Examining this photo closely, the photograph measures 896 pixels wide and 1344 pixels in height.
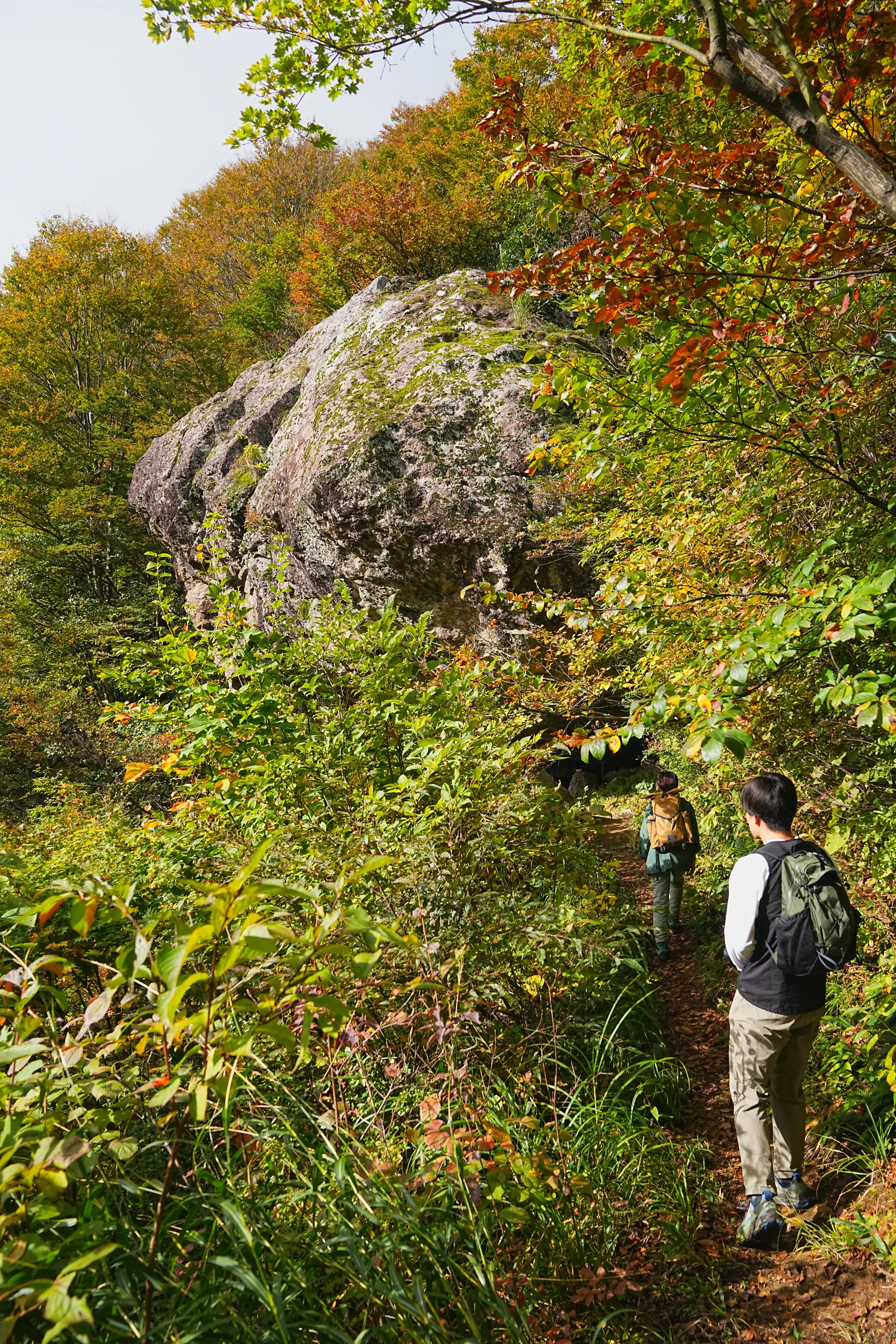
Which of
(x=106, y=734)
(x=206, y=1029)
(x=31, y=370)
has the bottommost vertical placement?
(x=206, y=1029)

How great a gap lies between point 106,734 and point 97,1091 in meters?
14.7

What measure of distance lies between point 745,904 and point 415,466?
7824mm

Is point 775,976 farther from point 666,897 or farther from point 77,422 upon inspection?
point 77,422

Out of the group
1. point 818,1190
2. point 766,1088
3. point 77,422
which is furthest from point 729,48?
point 77,422

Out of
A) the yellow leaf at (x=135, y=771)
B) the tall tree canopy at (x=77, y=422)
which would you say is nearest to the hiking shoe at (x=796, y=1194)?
the yellow leaf at (x=135, y=771)

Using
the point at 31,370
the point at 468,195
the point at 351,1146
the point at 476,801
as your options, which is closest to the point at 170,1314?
the point at 351,1146

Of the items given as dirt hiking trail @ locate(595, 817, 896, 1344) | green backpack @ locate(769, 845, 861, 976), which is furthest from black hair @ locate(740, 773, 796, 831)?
dirt hiking trail @ locate(595, 817, 896, 1344)

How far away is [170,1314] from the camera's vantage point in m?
1.35

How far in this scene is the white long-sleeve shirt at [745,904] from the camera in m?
2.59

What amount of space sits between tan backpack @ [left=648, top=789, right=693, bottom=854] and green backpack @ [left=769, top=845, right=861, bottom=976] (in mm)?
2440

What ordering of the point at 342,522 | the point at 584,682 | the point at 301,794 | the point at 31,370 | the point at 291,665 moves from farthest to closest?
1. the point at 31,370
2. the point at 342,522
3. the point at 584,682
4. the point at 291,665
5. the point at 301,794

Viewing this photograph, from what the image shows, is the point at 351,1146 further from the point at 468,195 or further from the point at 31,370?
the point at 31,370

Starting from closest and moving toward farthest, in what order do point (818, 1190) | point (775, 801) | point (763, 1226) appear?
point (763, 1226), point (775, 801), point (818, 1190)

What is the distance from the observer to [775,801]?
2.63 meters
